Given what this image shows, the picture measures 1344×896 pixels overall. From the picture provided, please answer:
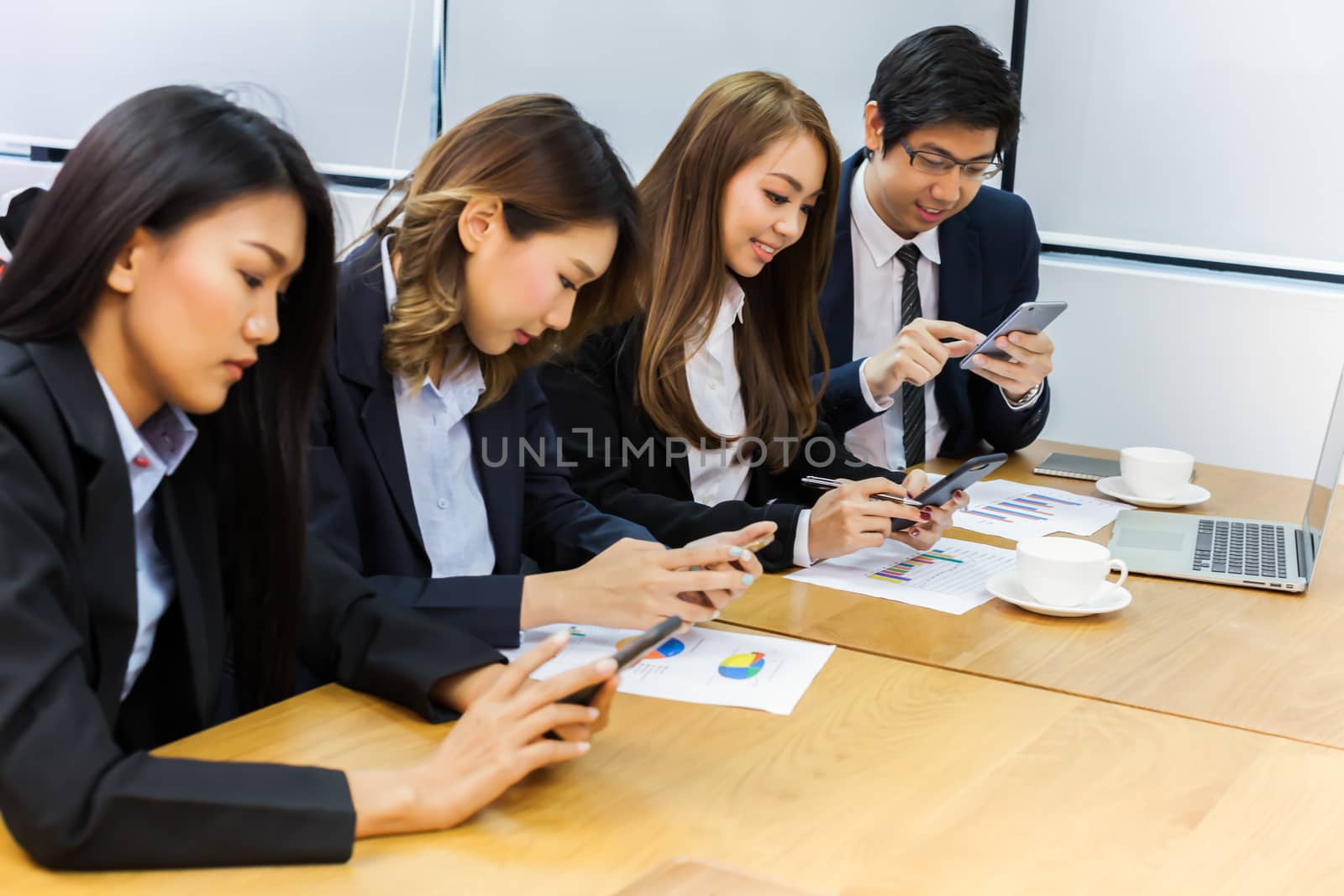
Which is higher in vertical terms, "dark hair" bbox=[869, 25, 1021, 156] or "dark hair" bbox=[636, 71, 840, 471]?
"dark hair" bbox=[869, 25, 1021, 156]

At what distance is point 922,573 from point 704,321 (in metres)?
0.63

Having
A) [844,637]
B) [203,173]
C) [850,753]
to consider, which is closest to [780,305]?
[844,637]

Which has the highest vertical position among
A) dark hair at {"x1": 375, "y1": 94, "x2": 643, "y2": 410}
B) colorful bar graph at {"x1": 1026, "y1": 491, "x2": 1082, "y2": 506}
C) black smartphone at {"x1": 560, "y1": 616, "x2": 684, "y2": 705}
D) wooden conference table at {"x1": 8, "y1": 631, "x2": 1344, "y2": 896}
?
dark hair at {"x1": 375, "y1": 94, "x2": 643, "y2": 410}

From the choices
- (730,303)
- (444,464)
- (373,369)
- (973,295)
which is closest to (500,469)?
(444,464)

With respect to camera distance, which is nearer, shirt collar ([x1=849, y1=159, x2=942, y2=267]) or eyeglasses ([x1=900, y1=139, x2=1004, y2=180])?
eyeglasses ([x1=900, y1=139, x2=1004, y2=180])

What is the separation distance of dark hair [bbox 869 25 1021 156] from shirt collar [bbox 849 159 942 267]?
190 mm

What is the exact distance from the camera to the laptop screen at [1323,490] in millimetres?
1970

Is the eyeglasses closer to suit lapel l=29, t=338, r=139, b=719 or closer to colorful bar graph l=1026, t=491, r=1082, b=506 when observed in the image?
colorful bar graph l=1026, t=491, r=1082, b=506

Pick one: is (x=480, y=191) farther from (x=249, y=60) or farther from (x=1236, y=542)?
(x=249, y=60)

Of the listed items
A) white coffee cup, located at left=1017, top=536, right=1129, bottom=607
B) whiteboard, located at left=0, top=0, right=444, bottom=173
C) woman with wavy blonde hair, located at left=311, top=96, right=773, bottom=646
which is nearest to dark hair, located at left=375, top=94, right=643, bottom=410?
woman with wavy blonde hair, located at left=311, top=96, right=773, bottom=646

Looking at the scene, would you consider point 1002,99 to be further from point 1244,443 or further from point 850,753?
point 850,753

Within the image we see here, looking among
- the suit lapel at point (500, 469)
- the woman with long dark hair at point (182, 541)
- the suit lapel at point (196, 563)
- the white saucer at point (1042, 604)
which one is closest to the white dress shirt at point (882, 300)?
the white saucer at point (1042, 604)

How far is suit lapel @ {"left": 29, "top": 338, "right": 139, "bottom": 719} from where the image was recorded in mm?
1044

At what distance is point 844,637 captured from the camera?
160 cm
